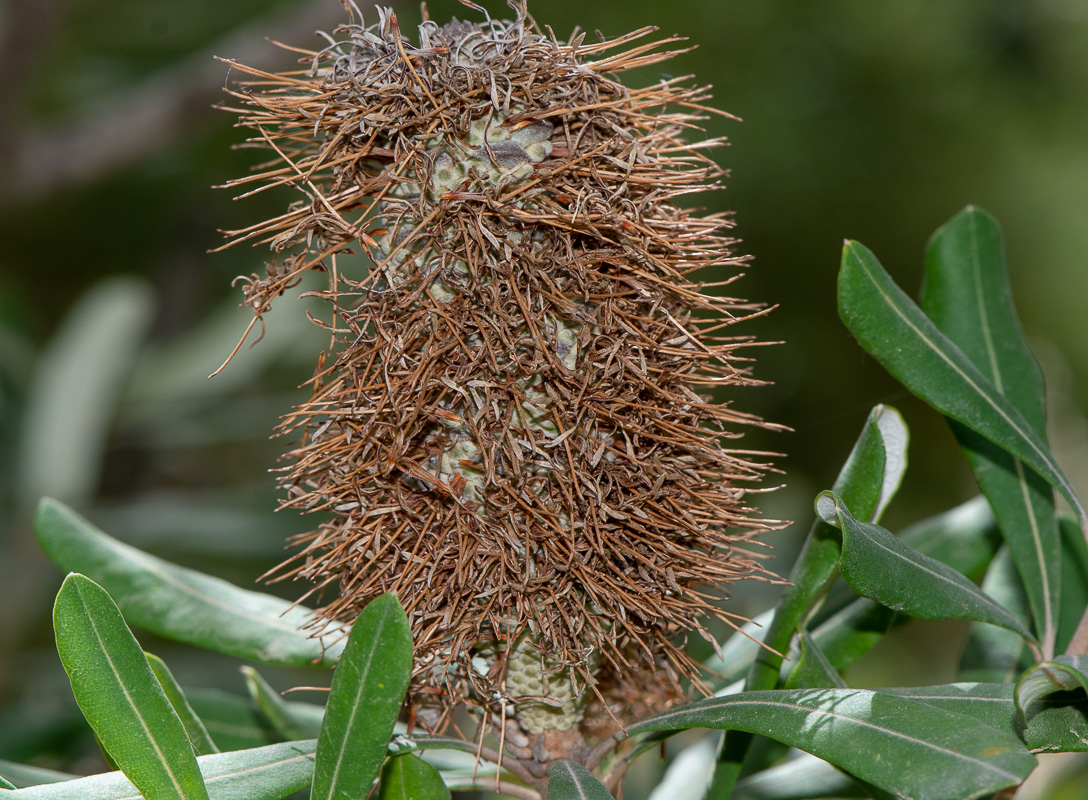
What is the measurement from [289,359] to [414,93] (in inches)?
84.6

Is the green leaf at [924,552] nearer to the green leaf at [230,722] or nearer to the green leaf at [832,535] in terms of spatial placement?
the green leaf at [832,535]

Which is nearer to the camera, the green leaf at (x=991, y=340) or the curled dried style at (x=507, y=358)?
the curled dried style at (x=507, y=358)

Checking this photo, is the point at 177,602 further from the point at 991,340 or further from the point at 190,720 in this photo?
the point at 991,340

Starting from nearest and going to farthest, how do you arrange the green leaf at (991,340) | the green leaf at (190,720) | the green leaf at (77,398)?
the green leaf at (190,720), the green leaf at (991,340), the green leaf at (77,398)

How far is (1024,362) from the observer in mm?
772

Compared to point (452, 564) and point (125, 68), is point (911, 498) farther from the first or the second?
point (452, 564)

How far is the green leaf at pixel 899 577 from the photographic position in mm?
524

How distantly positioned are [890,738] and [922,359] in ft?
0.90

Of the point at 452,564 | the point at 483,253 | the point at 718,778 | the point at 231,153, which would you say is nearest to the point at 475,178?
the point at 483,253

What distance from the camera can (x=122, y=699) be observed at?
54 centimetres

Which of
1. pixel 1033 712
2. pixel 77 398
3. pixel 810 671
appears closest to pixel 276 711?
pixel 810 671

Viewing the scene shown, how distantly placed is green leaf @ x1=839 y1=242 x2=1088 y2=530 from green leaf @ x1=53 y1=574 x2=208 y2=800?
0.49 meters

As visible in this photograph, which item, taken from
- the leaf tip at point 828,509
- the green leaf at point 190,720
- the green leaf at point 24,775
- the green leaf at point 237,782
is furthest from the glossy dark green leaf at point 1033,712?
the green leaf at point 24,775

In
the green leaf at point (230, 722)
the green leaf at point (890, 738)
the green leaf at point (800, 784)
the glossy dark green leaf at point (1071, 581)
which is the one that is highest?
the green leaf at point (890, 738)
